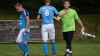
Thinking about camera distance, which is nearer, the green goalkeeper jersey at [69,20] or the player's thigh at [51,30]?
the player's thigh at [51,30]

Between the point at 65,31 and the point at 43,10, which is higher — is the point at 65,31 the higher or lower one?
the lower one

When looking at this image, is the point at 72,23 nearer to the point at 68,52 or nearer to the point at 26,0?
the point at 68,52

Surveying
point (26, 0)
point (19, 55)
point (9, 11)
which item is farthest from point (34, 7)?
point (19, 55)


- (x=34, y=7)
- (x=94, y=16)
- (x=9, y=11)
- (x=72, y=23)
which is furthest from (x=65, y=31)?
(x=9, y=11)

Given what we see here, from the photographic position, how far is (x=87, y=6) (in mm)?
27234

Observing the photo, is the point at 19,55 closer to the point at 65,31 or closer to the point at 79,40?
the point at 65,31

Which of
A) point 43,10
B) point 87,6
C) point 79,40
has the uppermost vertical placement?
point 43,10

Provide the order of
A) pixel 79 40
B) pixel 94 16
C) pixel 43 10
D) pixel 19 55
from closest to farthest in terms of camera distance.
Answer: pixel 43 10
pixel 19 55
pixel 79 40
pixel 94 16

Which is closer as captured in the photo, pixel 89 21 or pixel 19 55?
pixel 19 55

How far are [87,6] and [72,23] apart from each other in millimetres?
15497

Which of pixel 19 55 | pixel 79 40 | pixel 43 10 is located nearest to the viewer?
pixel 43 10

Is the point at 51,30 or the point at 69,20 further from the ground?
the point at 69,20

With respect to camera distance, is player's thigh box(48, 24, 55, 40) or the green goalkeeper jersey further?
the green goalkeeper jersey

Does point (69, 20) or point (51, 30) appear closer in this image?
point (51, 30)
